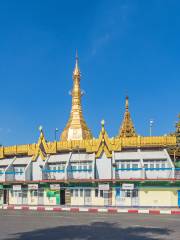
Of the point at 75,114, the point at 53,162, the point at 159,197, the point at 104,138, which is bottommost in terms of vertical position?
the point at 159,197

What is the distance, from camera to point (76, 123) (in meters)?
61.8

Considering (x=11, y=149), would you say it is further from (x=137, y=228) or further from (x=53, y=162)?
(x=137, y=228)

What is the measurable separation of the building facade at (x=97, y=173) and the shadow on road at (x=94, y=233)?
14.5 metres

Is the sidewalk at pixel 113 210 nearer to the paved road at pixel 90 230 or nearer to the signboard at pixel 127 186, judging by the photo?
the signboard at pixel 127 186

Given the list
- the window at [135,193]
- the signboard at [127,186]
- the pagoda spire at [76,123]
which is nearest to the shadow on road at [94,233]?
the signboard at [127,186]

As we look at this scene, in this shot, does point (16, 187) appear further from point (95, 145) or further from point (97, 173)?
point (95, 145)

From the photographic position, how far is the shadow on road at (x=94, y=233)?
1769 cm

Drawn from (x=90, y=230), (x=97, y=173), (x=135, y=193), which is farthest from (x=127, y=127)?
(x=90, y=230)

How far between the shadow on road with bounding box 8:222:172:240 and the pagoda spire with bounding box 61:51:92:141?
38547mm

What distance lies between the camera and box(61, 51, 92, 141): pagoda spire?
60.7 metres

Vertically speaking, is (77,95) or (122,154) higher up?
(77,95)

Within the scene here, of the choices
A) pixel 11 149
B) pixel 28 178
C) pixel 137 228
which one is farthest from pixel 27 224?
pixel 11 149

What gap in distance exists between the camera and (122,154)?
38906 mm

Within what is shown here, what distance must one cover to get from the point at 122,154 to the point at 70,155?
6130 mm
